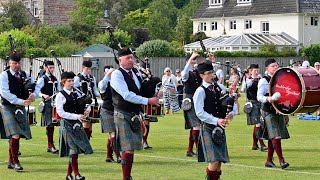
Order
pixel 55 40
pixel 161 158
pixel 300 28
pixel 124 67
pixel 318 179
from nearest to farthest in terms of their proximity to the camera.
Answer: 1. pixel 124 67
2. pixel 318 179
3. pixel 161 158
4. pixel 55 40
5. pixel 300 28

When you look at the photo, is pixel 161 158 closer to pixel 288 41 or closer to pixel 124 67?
pixel 124 67

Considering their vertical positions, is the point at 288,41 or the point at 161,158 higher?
the point at 288,41

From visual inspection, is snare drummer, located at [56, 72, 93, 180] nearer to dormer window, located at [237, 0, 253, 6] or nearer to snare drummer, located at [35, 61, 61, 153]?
snare drummer, located at [35, 61, 61, 153]

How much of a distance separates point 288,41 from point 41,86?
50.8 meters

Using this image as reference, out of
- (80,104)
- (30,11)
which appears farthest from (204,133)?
(30,11)

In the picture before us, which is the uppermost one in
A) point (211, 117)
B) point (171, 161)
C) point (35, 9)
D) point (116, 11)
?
point (116, 11)

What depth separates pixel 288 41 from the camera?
6481 cm

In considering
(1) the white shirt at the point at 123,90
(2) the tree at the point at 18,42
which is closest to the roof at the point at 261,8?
(2) the tree at the point at 18,42

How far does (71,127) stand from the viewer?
12.3 meters

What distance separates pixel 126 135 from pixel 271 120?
329 centimetres

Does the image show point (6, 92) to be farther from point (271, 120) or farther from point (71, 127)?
point (271, 120)

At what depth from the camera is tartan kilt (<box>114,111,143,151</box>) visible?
37.0 feet

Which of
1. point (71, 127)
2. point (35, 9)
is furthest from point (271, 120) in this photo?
point (35, 9)

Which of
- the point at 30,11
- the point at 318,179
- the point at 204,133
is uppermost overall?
the point at 30,11
